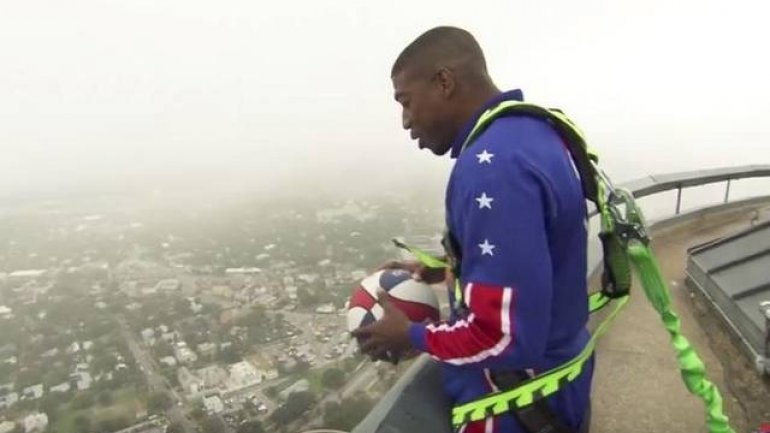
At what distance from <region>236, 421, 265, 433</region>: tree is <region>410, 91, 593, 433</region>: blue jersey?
1441cm

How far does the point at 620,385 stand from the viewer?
16.8 feet

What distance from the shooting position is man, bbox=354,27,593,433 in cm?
193

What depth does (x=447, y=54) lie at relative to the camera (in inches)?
97.0

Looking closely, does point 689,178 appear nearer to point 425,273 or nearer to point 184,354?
point 425,273

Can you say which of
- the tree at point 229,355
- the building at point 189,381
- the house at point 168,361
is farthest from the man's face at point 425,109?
the house at point 168,361

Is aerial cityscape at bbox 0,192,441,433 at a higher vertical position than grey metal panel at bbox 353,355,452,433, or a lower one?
lower

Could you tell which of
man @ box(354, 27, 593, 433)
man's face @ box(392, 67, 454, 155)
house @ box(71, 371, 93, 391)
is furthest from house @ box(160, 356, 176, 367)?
man's face @ box(392, 67, 454, 155)

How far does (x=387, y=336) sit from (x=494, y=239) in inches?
32.6

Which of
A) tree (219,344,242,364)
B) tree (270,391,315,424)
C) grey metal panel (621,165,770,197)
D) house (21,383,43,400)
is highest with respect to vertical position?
grey metal panel (621,165,770,197)

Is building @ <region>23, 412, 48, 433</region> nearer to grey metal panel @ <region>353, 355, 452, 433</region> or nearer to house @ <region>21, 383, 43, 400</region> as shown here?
house @ <region>21, 383, 43, 400</region>

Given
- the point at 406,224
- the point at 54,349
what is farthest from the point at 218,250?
Answer: the point at 54,349

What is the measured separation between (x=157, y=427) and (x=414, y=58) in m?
18.2

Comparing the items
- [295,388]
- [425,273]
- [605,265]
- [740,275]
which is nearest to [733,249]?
[740,275]

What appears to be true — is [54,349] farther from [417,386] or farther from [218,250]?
[417,386]
